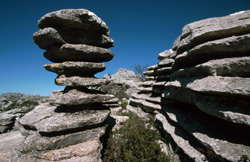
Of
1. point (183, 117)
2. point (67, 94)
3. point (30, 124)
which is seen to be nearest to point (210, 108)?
point (183, 117)

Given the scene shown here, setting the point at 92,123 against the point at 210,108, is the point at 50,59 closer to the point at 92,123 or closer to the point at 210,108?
the point at 92,123

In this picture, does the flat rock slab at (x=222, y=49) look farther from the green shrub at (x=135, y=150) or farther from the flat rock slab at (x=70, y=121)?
the flat rock slab at (x=70, y=121)

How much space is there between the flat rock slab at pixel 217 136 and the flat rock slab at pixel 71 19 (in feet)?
19.1

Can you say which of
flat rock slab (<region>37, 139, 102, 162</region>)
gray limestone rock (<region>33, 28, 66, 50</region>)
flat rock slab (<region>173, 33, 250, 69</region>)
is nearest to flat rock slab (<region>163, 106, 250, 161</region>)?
flat rock slab (<region>173, 33, 250, 69</region>)

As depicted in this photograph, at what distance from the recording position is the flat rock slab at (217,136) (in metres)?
2.58

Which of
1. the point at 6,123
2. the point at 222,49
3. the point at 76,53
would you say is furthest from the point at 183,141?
the point at 6,123

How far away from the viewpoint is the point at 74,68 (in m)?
5.36

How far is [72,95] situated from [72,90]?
32cm

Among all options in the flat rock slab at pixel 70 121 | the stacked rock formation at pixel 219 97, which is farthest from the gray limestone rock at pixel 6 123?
the stacked rock formation at pixel 219 97

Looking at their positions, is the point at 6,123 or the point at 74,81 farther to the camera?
the point at 6,123

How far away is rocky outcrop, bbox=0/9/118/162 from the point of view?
13.6ft

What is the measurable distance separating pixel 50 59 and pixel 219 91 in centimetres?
726

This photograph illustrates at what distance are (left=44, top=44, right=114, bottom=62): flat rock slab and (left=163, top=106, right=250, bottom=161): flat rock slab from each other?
16.2 ft

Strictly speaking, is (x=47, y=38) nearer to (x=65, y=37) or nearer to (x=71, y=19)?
(x=65, y=37)
